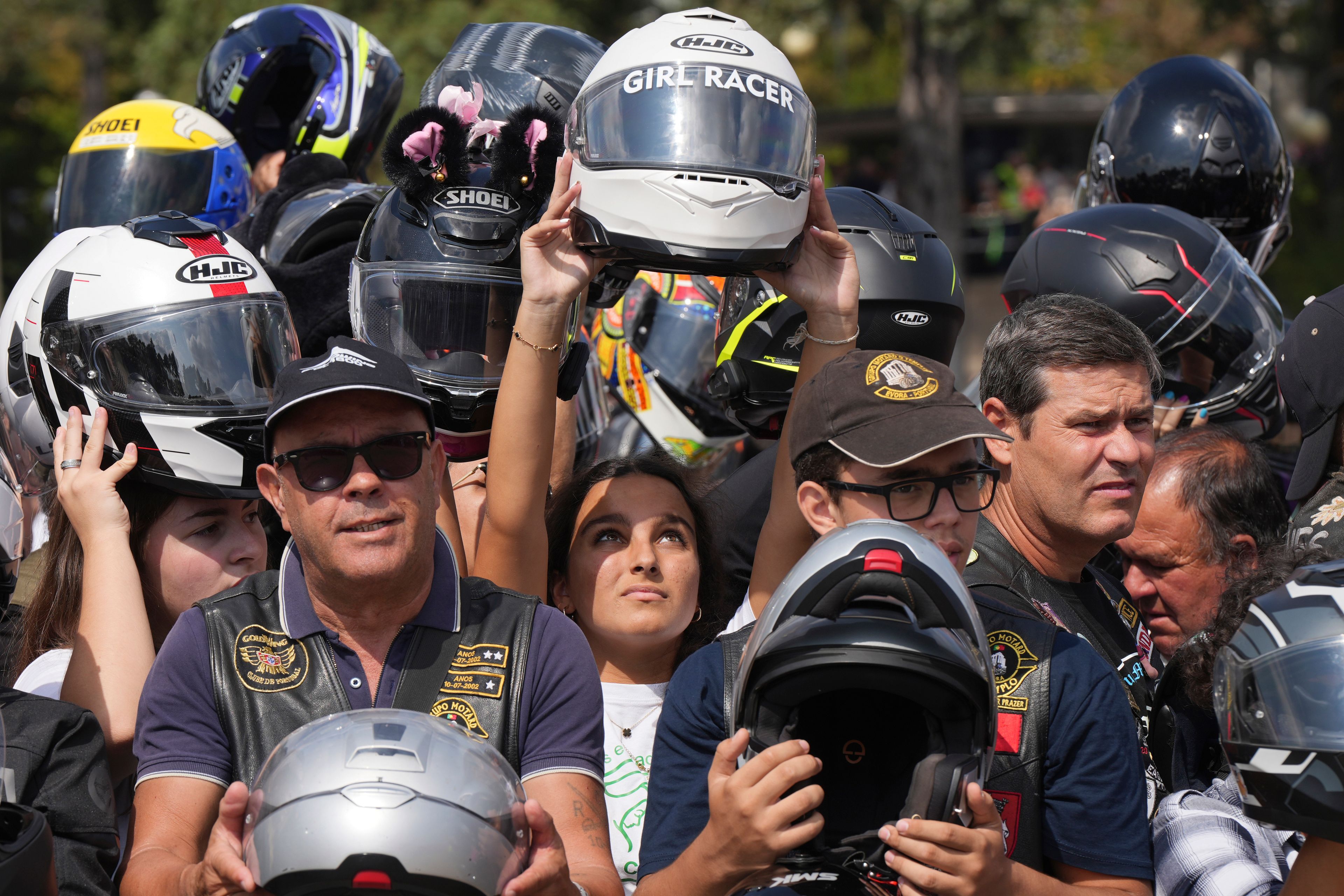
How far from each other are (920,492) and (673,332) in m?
3.46

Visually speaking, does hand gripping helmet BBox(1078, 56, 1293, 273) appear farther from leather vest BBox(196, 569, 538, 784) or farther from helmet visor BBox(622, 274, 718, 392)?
leather vest BBox(196, 569, 538, 784)

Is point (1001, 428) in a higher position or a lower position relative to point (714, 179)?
lower

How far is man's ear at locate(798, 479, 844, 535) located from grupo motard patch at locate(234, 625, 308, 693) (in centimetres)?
120

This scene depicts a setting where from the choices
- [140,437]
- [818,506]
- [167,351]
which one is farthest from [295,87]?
→ [818,506]

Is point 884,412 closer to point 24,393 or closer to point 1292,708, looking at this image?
point 1292,708

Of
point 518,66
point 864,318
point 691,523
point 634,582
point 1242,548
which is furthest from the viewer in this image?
point 518,66

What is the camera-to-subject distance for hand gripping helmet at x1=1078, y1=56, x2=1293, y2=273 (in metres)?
6.43

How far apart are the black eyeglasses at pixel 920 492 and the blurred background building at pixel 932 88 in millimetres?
13492

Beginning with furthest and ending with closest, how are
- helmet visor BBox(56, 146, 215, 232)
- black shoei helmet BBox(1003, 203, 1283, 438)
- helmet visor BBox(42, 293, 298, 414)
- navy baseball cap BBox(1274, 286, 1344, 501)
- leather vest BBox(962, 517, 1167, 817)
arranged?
1. helmet visor BBox(56, 146, 215, 232)
2. black shoei helmet BBox(1003, 203, 1283, 438)
3. helmet visor BBox(42, 293, 298, 414)
4. navy baseball cap BBox(1274, 286, 1344, 501)
5. leather vest BBox(962, 517, 1167, 817)

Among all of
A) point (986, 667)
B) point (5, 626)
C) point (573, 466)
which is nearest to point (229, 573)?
point (5, 626)

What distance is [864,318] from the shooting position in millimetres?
4809

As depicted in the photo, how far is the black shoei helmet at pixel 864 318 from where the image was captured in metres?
4.82

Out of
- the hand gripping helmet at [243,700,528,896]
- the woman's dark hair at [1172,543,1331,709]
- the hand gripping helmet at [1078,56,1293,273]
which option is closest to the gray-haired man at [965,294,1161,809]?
the woman's dark hair at [1172,543,1331,709]

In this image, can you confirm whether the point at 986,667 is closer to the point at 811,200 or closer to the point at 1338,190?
the point at 811,200
